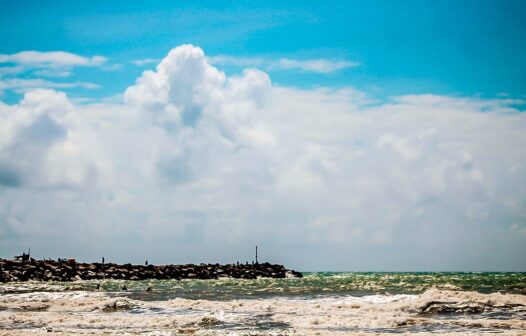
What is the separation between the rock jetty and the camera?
242ft

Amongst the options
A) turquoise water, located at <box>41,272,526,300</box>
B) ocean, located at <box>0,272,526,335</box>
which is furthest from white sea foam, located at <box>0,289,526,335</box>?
turquoise water, located at <box>41,272,526,300</box>

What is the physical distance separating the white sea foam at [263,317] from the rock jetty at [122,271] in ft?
129

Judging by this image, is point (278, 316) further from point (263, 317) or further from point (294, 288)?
point (294, 288)

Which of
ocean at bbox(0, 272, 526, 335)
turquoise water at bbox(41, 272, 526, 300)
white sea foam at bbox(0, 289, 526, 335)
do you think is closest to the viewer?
ocean at bbox(0, 272, 526, 335)

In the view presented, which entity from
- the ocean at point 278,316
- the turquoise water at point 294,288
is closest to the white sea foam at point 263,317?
the ocean at point 278,316

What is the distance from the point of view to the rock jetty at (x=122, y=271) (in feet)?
242

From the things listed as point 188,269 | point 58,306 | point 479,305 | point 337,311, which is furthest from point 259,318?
point 188,269

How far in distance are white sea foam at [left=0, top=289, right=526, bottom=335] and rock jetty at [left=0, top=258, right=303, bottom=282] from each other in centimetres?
3930

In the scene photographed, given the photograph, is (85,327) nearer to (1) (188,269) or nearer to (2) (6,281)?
(2) (6,281)

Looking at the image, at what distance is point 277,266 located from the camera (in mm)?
99375

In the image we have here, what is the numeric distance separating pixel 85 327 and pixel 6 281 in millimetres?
48193

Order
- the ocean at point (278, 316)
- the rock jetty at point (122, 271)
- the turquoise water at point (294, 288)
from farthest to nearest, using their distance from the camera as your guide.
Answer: the rock jetty at point (122, 271)
the turquoise water at point (294, 288)
the ocean at point (278, 316)

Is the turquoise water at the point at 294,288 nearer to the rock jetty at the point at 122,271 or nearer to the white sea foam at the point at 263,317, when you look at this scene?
the white sea foam at the point at 263,317

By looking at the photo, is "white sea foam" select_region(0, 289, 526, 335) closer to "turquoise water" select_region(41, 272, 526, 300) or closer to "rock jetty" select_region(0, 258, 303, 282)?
"turquoise water" select_region(41, 272, 526, 300)
